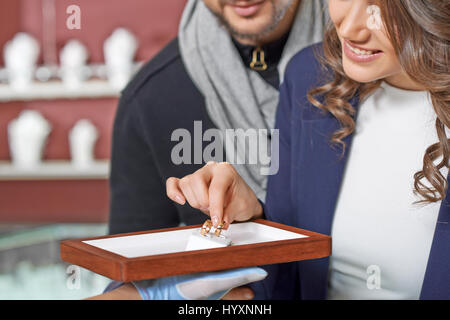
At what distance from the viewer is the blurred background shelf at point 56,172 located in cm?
147

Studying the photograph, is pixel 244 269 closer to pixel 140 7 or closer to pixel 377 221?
pixel 377 221

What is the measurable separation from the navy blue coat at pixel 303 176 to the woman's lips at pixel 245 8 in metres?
0.11

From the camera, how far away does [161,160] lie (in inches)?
33.5

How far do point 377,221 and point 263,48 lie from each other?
0.95ft

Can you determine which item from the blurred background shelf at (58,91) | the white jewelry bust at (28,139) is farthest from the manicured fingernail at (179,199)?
the white jewelry bust at (28,139)

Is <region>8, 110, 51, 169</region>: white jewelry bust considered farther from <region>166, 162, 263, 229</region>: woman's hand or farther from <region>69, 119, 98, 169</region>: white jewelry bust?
<region>166, 162, 263, 229</region>: woman's hand

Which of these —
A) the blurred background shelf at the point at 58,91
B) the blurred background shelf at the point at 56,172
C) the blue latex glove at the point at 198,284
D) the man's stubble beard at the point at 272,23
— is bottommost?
the blue latex glove at the point at 198,284

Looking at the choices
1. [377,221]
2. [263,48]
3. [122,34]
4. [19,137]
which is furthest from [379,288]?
[19,137]

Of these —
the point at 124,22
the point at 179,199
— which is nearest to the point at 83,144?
the point at 124,22

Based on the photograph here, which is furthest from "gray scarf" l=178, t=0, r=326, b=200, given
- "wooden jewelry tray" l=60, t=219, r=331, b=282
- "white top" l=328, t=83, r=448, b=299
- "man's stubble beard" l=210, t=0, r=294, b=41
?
"wooden jewelry tray" l=60, t=219, r=331, b=282

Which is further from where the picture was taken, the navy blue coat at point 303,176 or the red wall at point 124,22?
the red wall at point 124,22

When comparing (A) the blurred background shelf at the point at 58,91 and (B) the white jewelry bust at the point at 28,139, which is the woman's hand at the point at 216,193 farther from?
(B) the white jewelry bust at the point at 28,139

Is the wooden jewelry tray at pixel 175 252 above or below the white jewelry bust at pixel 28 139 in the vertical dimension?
below

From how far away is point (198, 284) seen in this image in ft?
1.57
